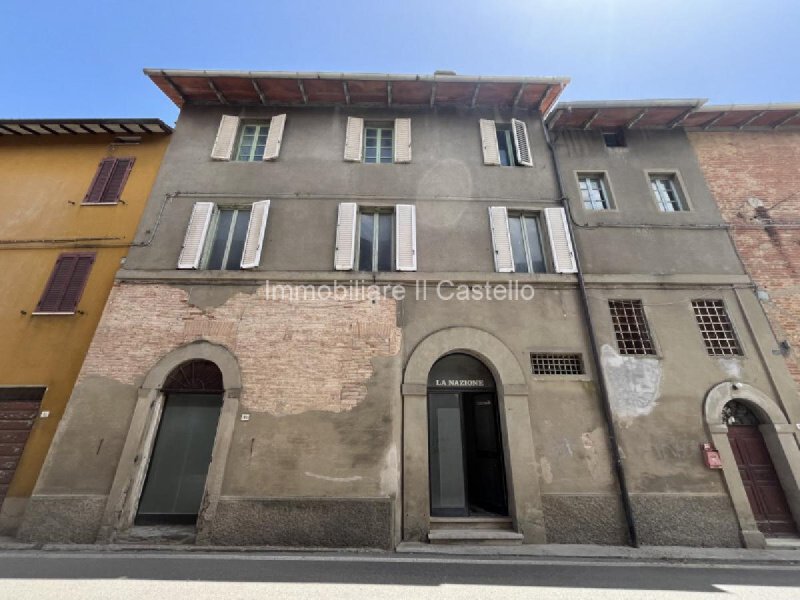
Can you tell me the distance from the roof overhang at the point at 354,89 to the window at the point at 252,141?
2.37 ft

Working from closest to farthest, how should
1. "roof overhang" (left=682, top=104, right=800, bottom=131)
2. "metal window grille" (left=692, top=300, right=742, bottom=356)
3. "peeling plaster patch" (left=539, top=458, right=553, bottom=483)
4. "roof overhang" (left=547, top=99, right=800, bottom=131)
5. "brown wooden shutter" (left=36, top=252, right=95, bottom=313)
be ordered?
1. "peeling plaster patch" (left=539, top=458, right=553, bottom=483)
2. "metal window grille" (left=692, top=300, right=742, bottom=356)
3. "brown wooden shutter" (left=36, top=252, right=95, bottom=313)
4. "roof overhang" (left=547, top=99, right=800, bottom=131)
5. "roof overhang" (left=682, top=104, right=800, bottom=131)

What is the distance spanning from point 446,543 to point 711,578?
3.55 m

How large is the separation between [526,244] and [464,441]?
4.66 m

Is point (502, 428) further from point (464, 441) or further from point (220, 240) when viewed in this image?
point (220, 240)

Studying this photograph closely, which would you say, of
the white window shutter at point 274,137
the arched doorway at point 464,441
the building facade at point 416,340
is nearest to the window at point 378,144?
the building facade at point 416,340

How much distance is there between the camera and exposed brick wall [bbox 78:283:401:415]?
6.72 meters

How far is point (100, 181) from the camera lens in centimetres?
902

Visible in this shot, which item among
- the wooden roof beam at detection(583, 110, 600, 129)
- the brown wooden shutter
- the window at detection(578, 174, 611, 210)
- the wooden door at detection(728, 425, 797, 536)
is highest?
the wooden roof beam at detection(583, 110, 600, 129)

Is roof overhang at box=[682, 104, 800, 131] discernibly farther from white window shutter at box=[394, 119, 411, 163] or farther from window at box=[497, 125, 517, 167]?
white window shutter at box=[394, 119, 411, 163]

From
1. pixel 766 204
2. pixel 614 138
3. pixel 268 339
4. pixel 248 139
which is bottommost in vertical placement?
pixel 268 339

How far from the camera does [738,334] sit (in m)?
7.36

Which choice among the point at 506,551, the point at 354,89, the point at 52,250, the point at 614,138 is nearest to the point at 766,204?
the point at 614,138

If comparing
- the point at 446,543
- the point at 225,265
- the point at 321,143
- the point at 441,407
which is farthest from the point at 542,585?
the point at 321,143

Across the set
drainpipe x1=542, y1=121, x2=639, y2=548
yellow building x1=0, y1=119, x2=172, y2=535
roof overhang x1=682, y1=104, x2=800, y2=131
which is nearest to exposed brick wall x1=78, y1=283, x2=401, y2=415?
yellow building x1=0, y1=119, x2=172, y2=535
